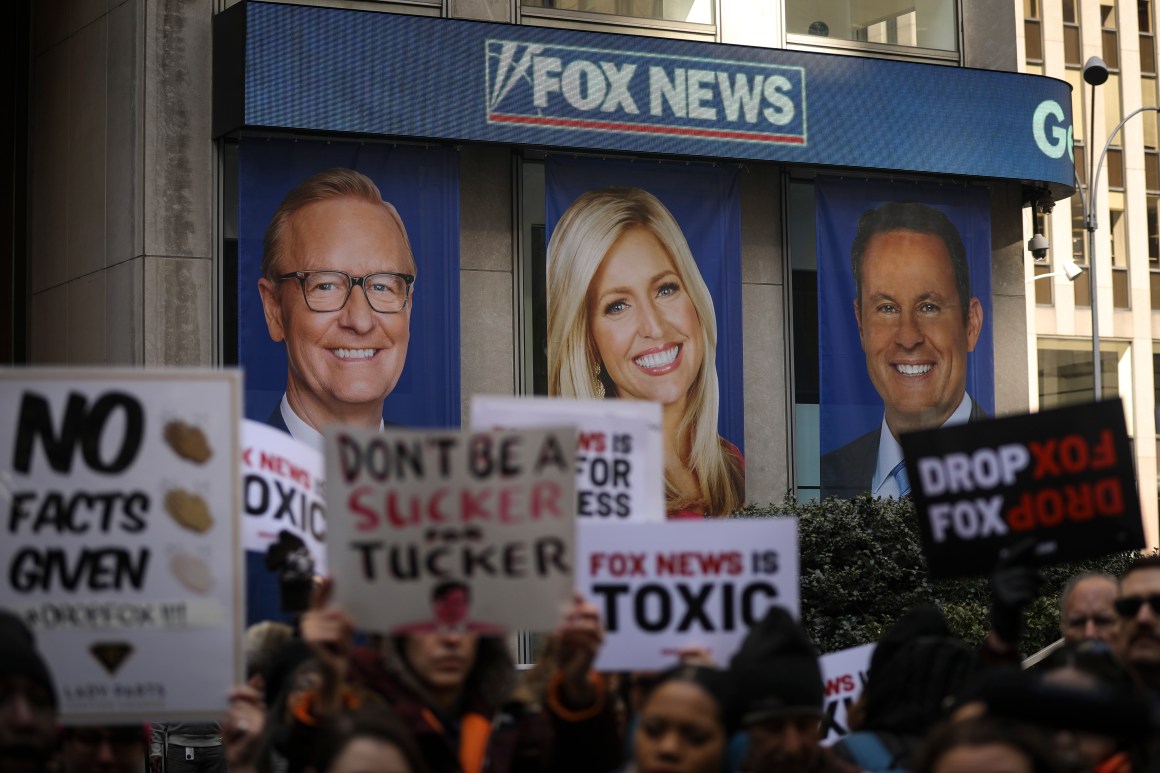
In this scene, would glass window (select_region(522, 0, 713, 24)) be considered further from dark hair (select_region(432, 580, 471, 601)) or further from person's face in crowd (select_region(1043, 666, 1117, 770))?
person's face in crowd (select_region(1043, 666, 1117, 770))

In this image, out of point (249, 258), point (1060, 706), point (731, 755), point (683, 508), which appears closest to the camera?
point (1060, 706)

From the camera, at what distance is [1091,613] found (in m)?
7.38

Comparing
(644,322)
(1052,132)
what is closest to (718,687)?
(644,322)

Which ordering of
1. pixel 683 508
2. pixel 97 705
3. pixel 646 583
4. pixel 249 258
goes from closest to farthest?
pixel 97 705, pixel 646 583, pixel 249 258, pixel 683 508

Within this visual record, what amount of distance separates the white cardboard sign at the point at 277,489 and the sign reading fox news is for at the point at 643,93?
13956 millimetres

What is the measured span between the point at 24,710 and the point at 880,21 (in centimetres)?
2096

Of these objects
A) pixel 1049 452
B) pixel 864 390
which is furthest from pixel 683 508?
pixel 1049 452

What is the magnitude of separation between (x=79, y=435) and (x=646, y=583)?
6.62 feet

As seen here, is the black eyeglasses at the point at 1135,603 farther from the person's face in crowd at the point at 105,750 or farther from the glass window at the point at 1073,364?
the glass window at the point at 1073,364

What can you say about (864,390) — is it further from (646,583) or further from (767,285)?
(646,583)

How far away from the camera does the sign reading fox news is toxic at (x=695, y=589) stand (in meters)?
6.43

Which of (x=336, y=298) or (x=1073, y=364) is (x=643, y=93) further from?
(x=1073, y=364)

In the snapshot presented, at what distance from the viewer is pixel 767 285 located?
23516 millimetres

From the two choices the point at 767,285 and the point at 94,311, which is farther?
the point at 767,285
